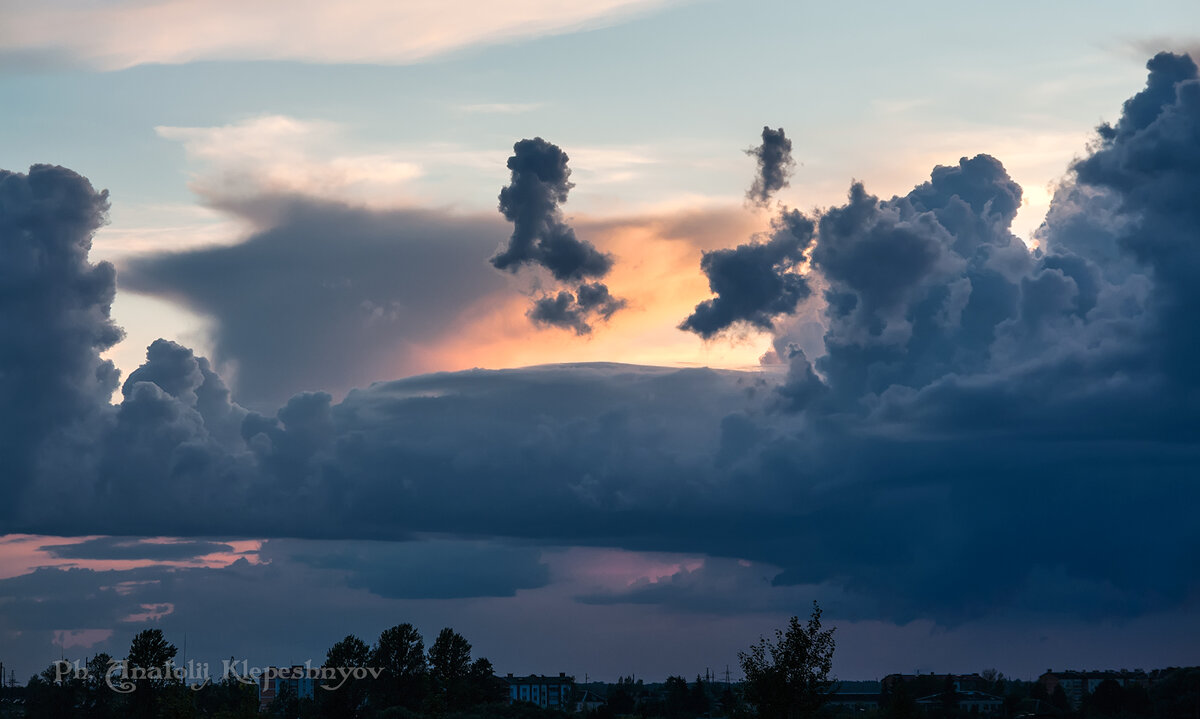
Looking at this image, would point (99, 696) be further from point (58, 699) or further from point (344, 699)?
point (344, 699)

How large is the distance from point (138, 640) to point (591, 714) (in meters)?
67.3

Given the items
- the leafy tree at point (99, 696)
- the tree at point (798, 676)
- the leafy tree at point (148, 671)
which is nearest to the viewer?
the tree at point (798, 676)

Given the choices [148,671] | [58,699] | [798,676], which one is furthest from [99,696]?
[798,676]

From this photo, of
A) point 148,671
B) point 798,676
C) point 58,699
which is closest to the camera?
point 798,676

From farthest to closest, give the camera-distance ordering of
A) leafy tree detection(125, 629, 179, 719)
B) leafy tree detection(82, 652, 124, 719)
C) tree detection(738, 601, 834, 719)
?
leafy tree detection(82, 652, 124, 719) < leafy tree detection(125, 629, 179, 719) < tree detection(738, 601, 834, 719)

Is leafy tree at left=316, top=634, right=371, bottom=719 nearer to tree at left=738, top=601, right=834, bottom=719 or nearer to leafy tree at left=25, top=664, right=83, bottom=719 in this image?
leafy tree at left=25, top=664, right=83, bottom=719

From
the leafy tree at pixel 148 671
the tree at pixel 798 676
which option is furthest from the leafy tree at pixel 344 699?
the tree at pixel 798 676

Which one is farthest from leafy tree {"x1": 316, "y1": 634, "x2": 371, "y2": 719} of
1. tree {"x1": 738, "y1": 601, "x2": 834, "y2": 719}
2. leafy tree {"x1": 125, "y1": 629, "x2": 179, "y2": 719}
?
tree {"x1": 738, "y1": 601, "x2": 834, "y2": 719}

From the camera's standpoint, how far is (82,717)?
192375 millimetres

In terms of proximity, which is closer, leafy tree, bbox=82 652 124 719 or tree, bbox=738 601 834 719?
tree, bbox=738 601 834 719

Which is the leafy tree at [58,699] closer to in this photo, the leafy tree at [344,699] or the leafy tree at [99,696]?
the leafy tree at [99,696]

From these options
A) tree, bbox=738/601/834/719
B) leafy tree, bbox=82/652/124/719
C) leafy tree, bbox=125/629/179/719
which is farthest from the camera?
leafy tree, bbox=82/652/124/719

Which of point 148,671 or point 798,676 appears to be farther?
point 148,671

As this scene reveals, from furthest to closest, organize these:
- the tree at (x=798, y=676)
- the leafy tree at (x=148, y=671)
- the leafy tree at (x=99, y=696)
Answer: the leafy tree at (x=99, y=696) → the leafy tree at (x=148, y=671) → the tree at (x=798, y=676)
